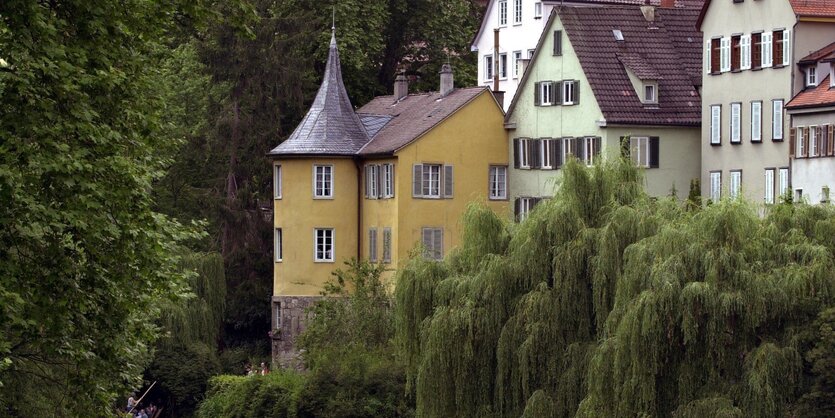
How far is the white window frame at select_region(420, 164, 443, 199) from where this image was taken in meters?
63.6

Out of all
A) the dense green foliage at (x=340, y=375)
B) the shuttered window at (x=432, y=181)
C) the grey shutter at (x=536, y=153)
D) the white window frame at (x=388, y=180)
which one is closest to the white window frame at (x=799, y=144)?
the grey shutter at (x=536, y=153)

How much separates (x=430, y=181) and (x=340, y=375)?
1468 cm

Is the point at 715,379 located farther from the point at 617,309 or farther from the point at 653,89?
the point at 653,89

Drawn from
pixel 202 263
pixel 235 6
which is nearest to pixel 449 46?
pixel 202 263

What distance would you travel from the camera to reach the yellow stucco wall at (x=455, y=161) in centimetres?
6328

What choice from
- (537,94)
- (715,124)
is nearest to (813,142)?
(715,124)

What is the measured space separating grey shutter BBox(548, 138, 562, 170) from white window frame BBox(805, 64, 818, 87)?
10.3 meters

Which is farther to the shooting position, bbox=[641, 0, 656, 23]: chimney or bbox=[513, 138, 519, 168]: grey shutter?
bbox=[641, 0, 656, 23]: chimney

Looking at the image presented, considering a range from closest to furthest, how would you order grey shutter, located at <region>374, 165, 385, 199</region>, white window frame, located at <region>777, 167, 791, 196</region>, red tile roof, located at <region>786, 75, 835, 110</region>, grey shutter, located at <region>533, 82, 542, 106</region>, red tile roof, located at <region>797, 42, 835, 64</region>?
red tile roof, located at <region>786, 75, 835, 110</region> → red tile roof, located at <region>797, 42, 835, 64</region> → white window frame, located at <region>777, 167, 791, 196</region> → grey shutter, located at <region>533, 82, 542, 106</region> → grey shutter, located at <region>374, 165, 385, 199</region>

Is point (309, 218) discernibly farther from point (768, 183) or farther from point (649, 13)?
point (768, 183)

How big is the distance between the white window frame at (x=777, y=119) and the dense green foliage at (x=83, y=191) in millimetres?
33887

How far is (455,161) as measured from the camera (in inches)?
2515

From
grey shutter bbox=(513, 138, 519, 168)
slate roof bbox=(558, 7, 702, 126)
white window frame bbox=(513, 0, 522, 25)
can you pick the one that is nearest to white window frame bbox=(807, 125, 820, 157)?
slate roof bbox=(558, 7, 702, 126)

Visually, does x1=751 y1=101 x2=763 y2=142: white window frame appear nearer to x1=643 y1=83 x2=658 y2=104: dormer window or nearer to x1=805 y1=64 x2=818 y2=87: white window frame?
x1=805 y1=64 x2=818 y2=87: white window frame
